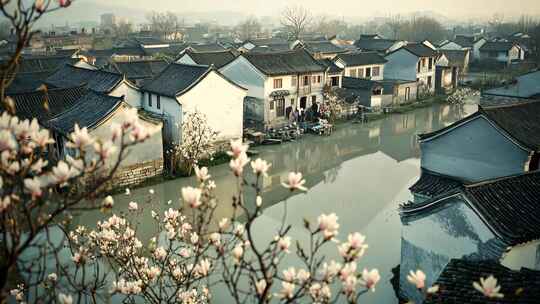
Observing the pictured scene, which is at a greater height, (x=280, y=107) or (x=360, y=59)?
(x=360, y=59)

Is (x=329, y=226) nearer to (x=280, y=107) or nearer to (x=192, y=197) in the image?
(x=192, y=197)

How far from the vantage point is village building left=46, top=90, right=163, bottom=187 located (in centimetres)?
1627

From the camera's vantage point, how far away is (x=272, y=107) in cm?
2623

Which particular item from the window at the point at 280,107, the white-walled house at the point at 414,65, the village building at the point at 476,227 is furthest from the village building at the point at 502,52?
the village building at the point at 476,227

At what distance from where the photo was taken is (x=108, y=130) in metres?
16.4

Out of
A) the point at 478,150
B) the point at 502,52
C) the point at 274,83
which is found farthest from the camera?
the point at 502,52

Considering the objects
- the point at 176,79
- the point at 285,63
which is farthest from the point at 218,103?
the point at 285,63

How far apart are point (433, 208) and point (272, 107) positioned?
18.0 metres

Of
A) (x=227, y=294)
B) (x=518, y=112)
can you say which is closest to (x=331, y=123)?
(x=518, y=112)

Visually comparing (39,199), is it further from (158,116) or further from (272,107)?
(272,107)

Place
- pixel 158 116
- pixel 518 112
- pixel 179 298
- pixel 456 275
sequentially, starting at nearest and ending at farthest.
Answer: pixel 179 298 → pixel 456 275 → pixel 518 112 → pixel 158 116

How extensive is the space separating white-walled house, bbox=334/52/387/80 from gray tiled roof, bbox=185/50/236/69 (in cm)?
790

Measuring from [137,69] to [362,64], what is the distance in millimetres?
16217

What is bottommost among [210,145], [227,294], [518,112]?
[227,294]
